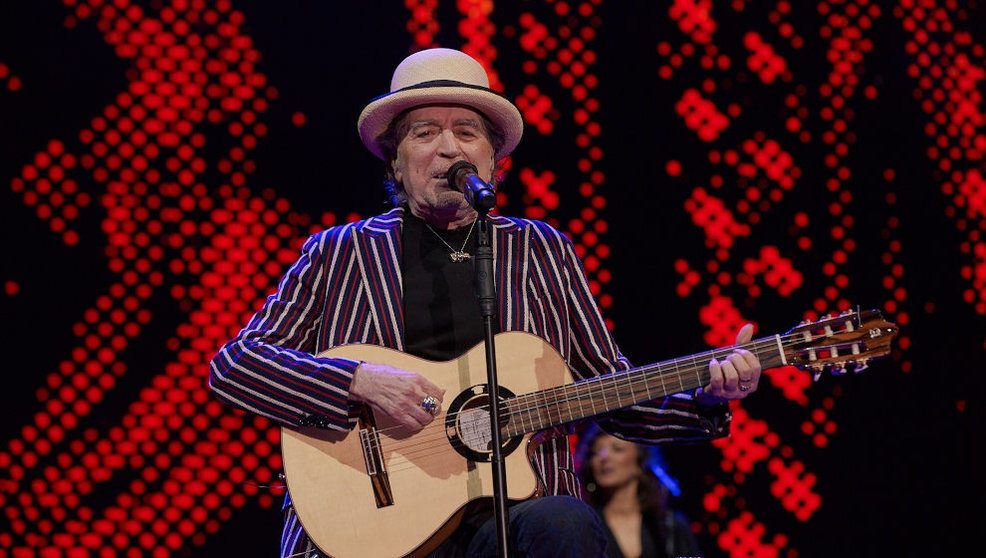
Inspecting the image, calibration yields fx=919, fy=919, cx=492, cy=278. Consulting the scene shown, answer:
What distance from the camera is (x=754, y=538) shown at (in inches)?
173

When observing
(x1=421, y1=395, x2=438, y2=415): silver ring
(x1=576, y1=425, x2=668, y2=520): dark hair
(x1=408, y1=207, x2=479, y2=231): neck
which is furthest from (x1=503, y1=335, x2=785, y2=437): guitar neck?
(x1=576, y1=425, x2=668, y2=520): dark hair

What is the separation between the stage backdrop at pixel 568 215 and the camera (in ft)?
12.0

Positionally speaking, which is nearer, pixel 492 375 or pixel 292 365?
pixel 492 375

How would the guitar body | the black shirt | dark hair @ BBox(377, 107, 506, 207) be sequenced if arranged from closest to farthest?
the guitar body, the black shirt, dark hair @ BBox(377, 107, 506, 207)

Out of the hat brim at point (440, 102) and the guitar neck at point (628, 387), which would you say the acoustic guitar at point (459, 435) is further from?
the hat brim at point (440, 102)

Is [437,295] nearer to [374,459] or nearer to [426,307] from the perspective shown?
[426,307]

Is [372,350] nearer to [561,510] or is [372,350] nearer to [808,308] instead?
[561,510]

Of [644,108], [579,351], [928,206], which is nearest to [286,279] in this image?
[579,351]

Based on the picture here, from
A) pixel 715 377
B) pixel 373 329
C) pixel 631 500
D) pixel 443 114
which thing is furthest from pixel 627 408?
pixel 631 500

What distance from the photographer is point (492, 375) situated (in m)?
2.09

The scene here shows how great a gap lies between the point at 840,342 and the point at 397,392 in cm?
121

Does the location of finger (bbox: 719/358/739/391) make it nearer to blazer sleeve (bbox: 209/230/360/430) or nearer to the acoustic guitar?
the acoustic guitar

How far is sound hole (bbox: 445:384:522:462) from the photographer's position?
245cm

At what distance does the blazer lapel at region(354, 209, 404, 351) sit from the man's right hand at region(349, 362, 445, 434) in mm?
274
